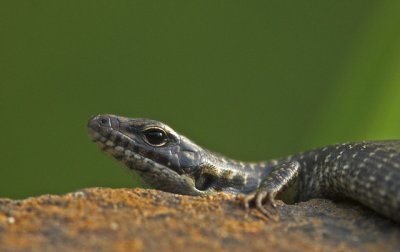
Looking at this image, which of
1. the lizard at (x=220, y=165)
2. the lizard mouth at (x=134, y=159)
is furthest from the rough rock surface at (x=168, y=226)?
the lizard mouth at (x=134, y=159)

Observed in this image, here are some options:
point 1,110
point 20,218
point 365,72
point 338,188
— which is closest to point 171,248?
point 20,218

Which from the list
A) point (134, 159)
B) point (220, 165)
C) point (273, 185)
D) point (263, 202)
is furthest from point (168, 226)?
point (220, 165)

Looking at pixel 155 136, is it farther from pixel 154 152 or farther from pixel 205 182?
pixel 205 182

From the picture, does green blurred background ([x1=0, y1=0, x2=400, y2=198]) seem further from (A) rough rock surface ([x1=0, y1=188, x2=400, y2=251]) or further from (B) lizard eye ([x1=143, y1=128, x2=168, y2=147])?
(A) rough rock surface ([x1=0, y1=188, x2=400, y2=251])

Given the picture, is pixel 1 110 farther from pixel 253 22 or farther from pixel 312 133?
pixel 312 133

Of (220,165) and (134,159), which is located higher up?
(134,159)

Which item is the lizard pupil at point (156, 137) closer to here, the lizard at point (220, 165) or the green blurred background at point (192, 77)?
the lizard at point (220, 165)
